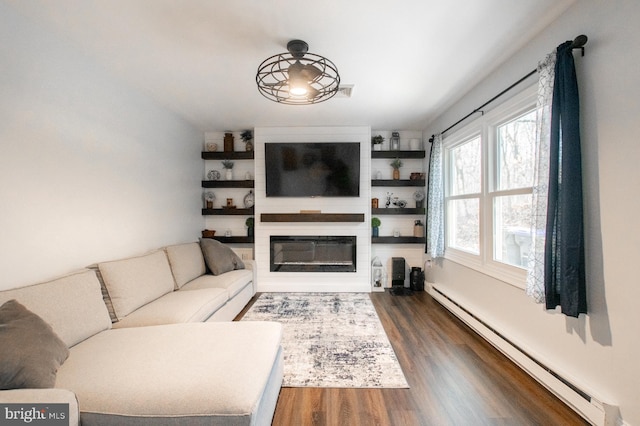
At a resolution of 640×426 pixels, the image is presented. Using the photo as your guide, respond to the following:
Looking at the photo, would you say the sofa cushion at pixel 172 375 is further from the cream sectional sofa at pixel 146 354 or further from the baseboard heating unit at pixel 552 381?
the baseboard heating unit at pixel 552 381

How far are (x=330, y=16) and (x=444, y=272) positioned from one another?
3270mm

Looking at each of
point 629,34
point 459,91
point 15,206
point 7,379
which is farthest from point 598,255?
point 15,206

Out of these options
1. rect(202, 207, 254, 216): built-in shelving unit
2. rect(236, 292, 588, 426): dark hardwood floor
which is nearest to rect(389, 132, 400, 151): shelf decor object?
rect(202, 207, 254, 216): built-in shelving unit

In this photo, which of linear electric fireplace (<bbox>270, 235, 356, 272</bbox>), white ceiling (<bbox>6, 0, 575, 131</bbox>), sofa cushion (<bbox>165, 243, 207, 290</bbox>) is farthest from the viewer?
linear electric fireplace (<bbox>270, 235, 356, 272</bbox>)

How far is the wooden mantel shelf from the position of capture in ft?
13.6

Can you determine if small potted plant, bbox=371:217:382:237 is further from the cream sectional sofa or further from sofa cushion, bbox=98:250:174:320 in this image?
sofa cushion, bbox=98:250:174:320

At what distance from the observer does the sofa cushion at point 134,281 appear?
208 centimetres

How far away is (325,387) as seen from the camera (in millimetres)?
1890

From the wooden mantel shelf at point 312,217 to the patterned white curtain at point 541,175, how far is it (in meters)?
2.47

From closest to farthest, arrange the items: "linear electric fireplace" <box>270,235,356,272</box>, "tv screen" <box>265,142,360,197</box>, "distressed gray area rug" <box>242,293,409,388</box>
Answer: "distressed gray area rug" <box>242,293,409,388</box>, "tv screen" <box>265,142,360,197</box>, "linear electric fireplace" <box>270,235,356,272</box>

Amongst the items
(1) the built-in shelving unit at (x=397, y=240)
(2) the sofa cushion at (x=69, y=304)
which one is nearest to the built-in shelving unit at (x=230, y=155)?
(1) the built-in shelving unit at (x=397, y=240)

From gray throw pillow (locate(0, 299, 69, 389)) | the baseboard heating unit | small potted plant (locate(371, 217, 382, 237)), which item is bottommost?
the baseboard heating unit

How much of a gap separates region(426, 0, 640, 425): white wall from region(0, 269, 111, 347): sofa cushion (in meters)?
3.12

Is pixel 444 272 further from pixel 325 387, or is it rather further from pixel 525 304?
pixel 325 387
